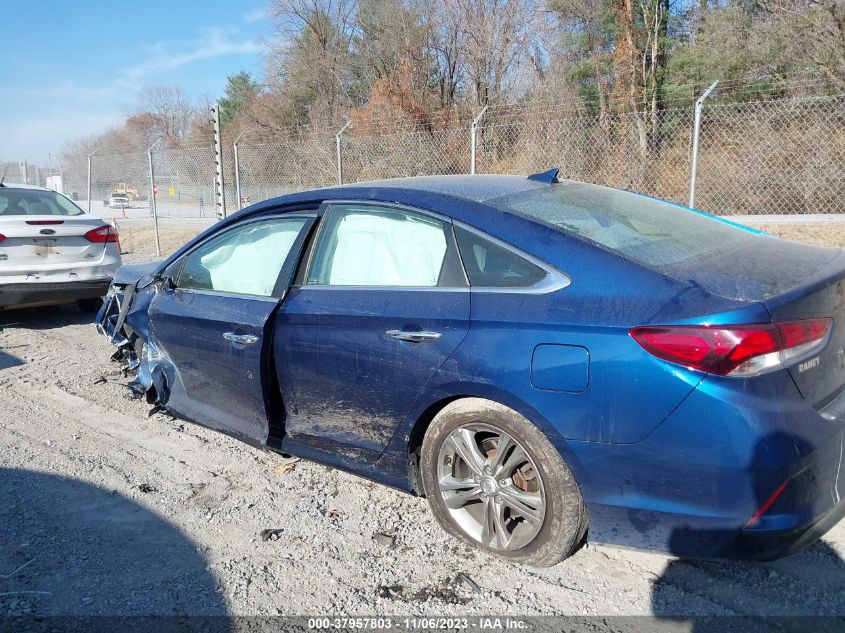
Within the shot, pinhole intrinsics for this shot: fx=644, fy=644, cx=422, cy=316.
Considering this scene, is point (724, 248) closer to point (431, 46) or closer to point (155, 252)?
point (155, 252)

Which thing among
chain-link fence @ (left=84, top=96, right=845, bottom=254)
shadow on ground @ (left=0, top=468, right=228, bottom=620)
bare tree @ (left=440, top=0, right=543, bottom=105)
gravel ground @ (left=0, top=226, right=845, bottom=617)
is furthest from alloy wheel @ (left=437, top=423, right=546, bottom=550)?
bare tree @ (left=440, top=0, right=543, bottom=105)

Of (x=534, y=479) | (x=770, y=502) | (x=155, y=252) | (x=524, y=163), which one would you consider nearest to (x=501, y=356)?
(x=534, y=479)

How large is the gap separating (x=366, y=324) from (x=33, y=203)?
6.24m

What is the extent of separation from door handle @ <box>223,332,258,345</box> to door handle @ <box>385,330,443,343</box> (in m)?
0.88

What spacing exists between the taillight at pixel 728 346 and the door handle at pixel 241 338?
1969 millimetres

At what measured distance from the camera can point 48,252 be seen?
678 centimetres

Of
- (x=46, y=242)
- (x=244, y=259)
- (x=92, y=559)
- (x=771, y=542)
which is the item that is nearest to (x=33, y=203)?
(x=46, y=242)

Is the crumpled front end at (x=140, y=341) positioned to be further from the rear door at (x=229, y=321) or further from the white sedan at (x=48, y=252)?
the white sedan at (x=48, y=252)

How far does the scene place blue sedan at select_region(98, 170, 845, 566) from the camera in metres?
2.13

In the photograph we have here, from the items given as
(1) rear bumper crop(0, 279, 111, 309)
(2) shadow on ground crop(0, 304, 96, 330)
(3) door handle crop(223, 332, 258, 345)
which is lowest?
(2) shadow on ground crop(0, 304, 96, 330)

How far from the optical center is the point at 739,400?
2074mm

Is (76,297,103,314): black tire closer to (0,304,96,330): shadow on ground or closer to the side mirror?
(0,304,96,330): shadow on ground

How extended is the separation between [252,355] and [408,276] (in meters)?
0.98

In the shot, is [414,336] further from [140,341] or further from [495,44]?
[495,44]
